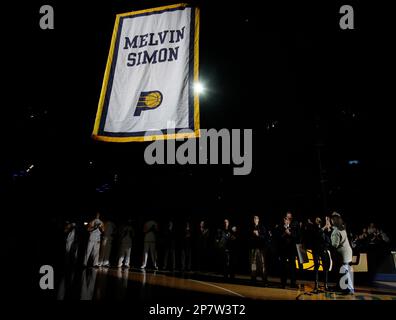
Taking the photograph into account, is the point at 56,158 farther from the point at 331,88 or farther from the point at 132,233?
the point at 331,88

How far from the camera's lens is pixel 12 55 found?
6402 mm

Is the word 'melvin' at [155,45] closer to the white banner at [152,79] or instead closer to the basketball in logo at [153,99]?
the white banner at [152,79]

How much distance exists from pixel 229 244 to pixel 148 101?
6590 mm

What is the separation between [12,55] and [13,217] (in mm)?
4018

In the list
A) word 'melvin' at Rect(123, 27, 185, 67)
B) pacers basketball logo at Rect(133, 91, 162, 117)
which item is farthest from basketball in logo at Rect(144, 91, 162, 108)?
word 'melvin' at Rect(123, 27, 185, 67)

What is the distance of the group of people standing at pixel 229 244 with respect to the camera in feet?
24.5

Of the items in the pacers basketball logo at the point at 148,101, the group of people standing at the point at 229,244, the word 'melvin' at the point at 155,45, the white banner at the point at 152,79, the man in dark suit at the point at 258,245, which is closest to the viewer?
the white banner at the point at 152,79

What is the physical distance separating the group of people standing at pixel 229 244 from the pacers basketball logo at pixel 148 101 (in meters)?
5.43

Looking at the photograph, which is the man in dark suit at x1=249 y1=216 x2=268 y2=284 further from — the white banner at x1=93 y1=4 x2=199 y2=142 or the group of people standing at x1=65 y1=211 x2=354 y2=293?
the white banner at x1=93 y1=4 x2=199 y2=142

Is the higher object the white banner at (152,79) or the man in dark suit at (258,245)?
the white banner at (152,79)

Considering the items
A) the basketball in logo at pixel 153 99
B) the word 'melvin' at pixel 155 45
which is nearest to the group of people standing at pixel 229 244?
the basketball in logo at pixel 153 99

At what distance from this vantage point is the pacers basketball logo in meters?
4.15

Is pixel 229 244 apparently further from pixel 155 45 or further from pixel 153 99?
pixel 155 45

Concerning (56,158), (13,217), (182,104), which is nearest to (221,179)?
(56,158)
